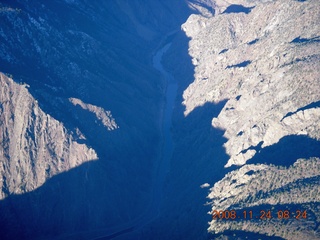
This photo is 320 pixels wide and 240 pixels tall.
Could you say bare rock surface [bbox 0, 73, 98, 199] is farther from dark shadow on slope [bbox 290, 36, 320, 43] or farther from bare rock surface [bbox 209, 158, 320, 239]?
dark shadow on slope [bbox 290, 36, 320, 43]

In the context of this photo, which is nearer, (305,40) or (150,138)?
(305,40)

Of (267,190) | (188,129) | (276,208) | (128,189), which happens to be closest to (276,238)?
(276,208)

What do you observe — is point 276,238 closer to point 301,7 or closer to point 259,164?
point 259,164
